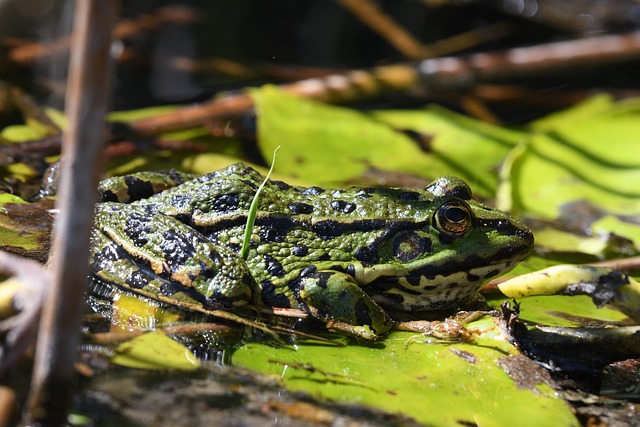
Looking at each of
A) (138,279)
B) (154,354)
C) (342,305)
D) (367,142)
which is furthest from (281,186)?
(367,142)

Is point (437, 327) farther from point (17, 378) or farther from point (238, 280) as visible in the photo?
point (17, 378)

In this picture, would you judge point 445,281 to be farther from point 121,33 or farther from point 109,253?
point 121,33

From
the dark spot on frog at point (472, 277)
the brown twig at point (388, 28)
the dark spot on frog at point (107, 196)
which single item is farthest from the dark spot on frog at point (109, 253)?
the brown twig at point (388, 28)

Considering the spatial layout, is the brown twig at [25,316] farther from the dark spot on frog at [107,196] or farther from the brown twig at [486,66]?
the brown twig at [486,66]

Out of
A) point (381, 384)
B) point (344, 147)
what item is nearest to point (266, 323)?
point (381, 384)

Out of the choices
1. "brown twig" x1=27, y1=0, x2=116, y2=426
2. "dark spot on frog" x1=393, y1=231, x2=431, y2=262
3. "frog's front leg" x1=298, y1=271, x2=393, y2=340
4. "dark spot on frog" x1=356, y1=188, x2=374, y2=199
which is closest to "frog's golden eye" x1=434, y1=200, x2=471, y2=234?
"dark spot on frog" x1=393, y1=231, x2=431, y2=262

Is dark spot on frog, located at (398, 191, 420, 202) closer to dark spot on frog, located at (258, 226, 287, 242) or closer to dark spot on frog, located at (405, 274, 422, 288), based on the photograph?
dark spot on frog, located at (405, 274, 422, 288)

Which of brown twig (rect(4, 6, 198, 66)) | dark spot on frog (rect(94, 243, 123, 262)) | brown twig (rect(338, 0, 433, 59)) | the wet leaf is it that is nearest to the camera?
the wet leaf
